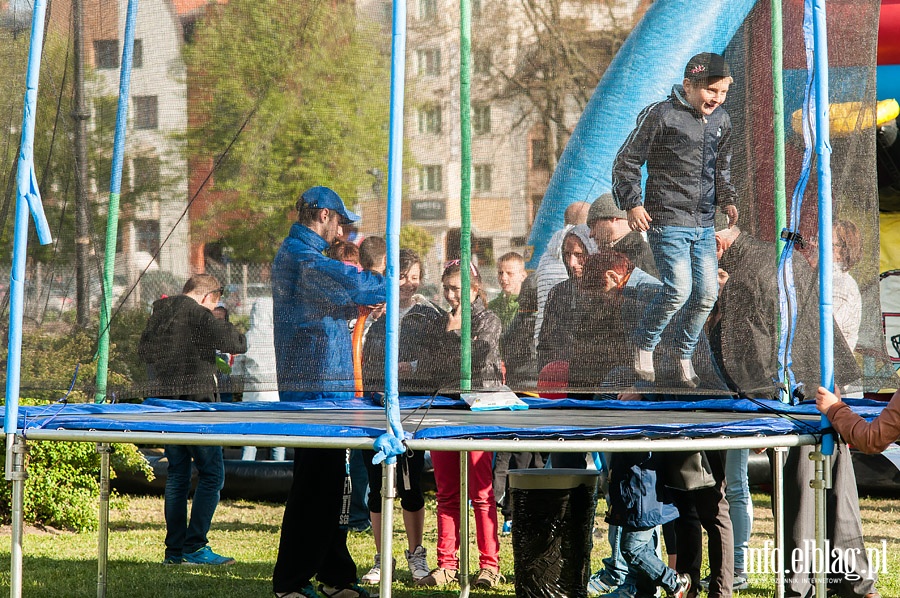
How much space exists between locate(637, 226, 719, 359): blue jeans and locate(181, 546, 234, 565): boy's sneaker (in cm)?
358

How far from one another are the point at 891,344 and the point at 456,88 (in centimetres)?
667

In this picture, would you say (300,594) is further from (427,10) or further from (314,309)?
(427,10)

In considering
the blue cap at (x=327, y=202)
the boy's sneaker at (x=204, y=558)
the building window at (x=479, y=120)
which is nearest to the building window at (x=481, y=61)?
the building window at (x=479, y=120)

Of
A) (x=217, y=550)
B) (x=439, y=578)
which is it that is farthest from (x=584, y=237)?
(x=217, y=550)

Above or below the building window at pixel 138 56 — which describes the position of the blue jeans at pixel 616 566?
below

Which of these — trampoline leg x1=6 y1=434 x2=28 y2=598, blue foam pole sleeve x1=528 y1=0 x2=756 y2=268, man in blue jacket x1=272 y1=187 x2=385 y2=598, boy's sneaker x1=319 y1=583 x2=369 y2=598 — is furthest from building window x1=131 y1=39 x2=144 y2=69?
boy's sneaker x1=319 y1=583 x2=369 y2=598

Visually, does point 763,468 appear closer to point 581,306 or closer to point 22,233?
point 581,306

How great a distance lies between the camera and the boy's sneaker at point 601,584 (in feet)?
18.9

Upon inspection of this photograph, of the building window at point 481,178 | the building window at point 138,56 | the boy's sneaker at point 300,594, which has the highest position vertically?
the building window at point 138,56

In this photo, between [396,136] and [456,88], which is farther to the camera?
[456,88]

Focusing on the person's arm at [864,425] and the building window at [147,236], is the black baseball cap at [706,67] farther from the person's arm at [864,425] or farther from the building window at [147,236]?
the building window at [147,236]

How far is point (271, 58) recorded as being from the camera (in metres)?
4.34

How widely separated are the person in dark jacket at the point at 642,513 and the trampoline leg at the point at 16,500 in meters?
2.65

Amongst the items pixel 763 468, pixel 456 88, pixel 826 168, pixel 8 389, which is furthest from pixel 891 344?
pixel 8 389
